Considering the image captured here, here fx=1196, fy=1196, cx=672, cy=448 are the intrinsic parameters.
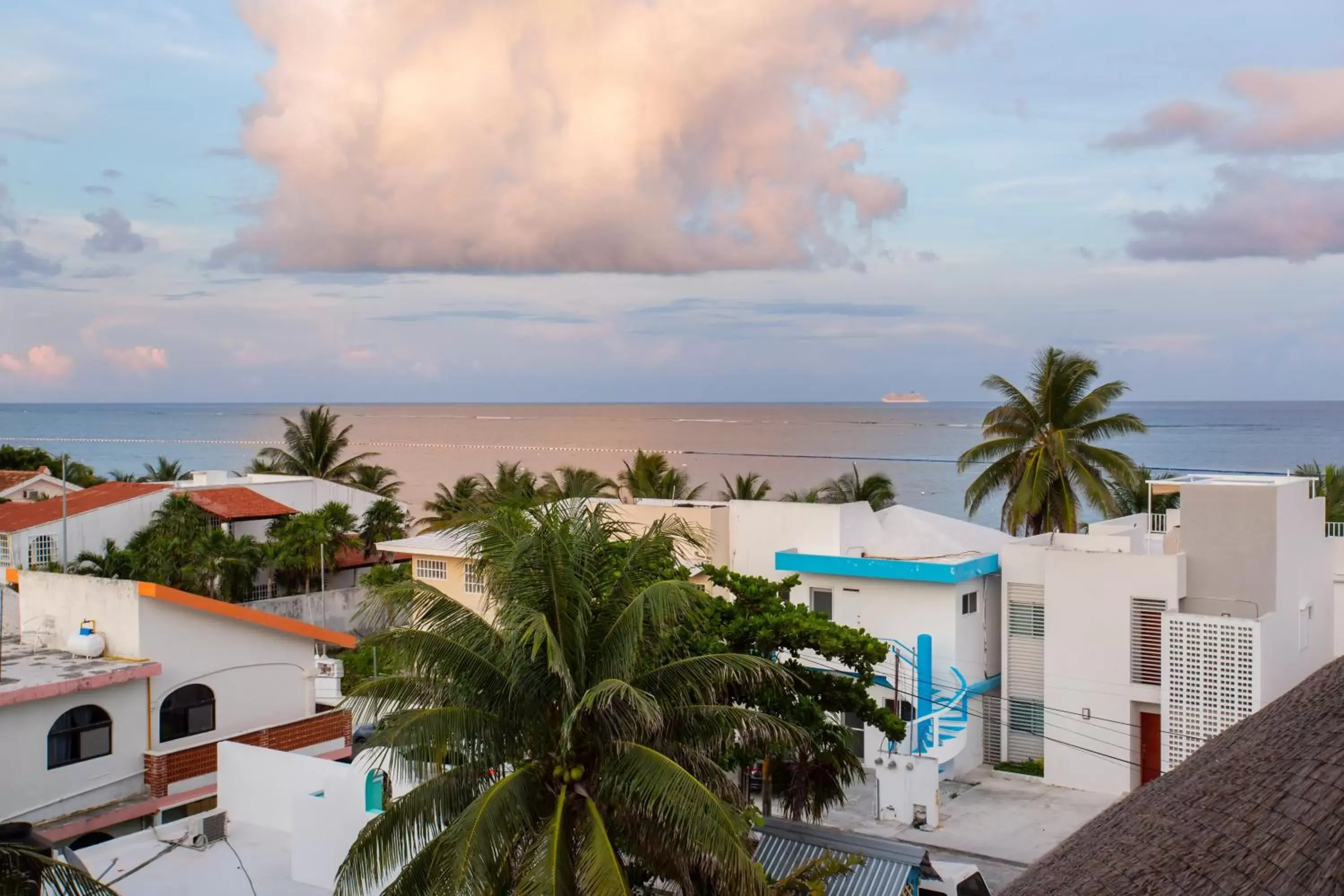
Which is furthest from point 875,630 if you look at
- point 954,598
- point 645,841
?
point 645,841

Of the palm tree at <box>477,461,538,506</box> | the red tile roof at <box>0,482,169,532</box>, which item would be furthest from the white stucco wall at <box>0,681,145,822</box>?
the red tile roof at <box>0,482,169,532</box>

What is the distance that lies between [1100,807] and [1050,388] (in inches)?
568

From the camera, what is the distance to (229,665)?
20578 mm

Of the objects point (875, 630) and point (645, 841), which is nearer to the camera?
point (645, 841)

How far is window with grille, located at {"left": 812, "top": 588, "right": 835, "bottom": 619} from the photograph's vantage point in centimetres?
2933

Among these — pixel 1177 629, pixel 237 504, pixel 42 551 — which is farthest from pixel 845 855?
pixel 237 504

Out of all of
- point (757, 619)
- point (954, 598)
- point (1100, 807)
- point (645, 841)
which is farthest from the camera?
point (954, 598)

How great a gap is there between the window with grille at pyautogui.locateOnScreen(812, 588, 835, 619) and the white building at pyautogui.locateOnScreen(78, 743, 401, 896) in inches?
588

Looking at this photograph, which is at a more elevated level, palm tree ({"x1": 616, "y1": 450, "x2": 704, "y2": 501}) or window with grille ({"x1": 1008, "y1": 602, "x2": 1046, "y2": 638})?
palm tree ({"x1": 616, "y1": 450, "x2": 704, "y2": 501})

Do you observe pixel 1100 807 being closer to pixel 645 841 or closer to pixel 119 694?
pixel 645 841

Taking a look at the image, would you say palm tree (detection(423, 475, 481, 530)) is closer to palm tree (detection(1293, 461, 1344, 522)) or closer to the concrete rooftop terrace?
the concrete rooftop terrace

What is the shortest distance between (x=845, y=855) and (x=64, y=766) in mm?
11821

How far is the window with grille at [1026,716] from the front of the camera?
28.1 metres

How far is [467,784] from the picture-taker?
11.1m
